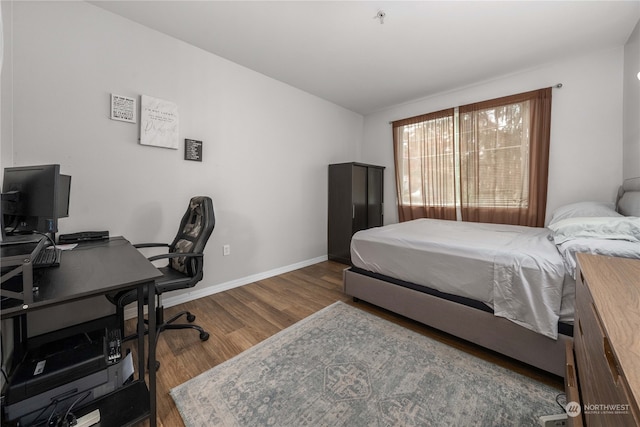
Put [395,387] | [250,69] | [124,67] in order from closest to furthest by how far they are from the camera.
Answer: [395,387] → [124,67] → [250,69]

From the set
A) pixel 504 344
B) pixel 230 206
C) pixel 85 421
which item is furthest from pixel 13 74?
pixel 504 344

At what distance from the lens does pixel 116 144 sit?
2098 mm

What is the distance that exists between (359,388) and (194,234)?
1.64 metres

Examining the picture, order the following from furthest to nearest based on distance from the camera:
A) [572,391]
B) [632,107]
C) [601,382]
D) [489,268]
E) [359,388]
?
[632,107]
[489,268]
[359,388]
[572,391]
[601,382]

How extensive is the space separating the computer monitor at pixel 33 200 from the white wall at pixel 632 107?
427cm

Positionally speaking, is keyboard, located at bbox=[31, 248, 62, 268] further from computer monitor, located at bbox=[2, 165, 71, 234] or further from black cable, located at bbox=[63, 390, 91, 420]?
black cable, located at bbox=[63, 390, 91, 420]

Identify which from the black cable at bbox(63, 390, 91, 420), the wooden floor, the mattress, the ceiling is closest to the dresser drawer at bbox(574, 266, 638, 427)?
the mattress

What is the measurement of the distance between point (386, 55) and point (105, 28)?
2.62 meters

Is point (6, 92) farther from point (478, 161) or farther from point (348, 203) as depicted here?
point (478, 161)

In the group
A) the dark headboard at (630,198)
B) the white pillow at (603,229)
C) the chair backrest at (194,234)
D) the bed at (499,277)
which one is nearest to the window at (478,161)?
the dark headboard at (630,198)

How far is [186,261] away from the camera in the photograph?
1884mm

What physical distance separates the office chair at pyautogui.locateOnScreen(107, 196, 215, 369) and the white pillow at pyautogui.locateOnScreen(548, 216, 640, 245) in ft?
8.28

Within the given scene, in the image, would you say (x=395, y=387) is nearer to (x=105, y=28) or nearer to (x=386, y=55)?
(x=386, y=55)

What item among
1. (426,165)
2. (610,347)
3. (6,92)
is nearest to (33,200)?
(6,92)
